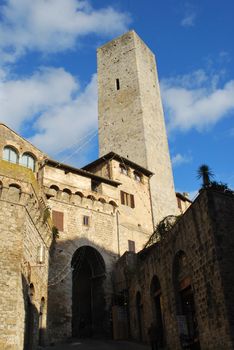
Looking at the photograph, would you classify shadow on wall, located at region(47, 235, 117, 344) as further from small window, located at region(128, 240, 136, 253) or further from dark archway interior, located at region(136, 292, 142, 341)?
dark archway interior, located at region(136, 292, 142, 341)

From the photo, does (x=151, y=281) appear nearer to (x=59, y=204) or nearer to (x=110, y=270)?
(x=110, y=270)

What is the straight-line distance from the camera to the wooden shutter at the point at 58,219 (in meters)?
26.2

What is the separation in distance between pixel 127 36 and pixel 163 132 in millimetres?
11725

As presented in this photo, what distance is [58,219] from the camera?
2647 cm

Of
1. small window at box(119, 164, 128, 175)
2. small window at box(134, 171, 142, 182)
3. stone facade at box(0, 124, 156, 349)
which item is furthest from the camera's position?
small window at box(134, 171, 142, 182)

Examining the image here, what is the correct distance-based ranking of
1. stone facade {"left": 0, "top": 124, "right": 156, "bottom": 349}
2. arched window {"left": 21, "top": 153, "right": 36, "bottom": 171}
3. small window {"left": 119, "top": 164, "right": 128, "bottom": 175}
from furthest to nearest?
small window {"left": 119, "top": 164, "right": 128, "bottom": 175} < arched window {"left": 21, "top": 153, "right": 36, "bottom": 171} < stone facade {"left": 0, "top": 124, "right": 156, "bottom": 349}

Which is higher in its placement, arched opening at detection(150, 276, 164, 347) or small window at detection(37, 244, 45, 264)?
small window at detection(37, 244, 45, 264)

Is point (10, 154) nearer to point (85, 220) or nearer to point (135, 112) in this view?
point (85, 220)

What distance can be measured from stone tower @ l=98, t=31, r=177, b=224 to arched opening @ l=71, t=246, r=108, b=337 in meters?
7.85

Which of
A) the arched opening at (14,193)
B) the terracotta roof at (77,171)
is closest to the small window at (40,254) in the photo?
the arched opening at (14,193)

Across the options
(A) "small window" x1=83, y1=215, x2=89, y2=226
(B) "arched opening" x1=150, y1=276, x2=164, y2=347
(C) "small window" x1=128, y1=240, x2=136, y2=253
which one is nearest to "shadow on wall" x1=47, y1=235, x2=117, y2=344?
(A) "small window" x1=83, y1=215, x2=89, y2=226

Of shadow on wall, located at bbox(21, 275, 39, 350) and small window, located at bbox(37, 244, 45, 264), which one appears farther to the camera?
small window, located at bbox(37, 244, 45, 264)

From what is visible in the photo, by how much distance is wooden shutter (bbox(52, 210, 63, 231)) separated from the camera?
86.0 feet

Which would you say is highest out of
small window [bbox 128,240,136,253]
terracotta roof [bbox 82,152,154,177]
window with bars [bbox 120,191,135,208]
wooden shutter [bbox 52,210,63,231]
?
terracotta roof [bbox 82,152,154,177]
